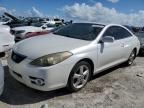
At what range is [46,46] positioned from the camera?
4414 mm

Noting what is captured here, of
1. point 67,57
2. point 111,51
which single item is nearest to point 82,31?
point 111,51

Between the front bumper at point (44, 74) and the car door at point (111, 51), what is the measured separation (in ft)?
3.69

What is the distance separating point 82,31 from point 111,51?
87 centimetres

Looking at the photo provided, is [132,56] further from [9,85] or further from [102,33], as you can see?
[9,85]

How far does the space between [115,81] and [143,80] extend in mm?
805

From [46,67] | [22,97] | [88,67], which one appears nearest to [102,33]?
[88,67]

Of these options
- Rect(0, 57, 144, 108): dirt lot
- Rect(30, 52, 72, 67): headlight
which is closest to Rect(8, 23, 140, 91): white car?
Rect(30, 52, 72, 67): headlight

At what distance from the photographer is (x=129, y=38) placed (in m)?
6.49

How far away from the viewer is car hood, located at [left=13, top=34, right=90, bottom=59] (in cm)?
417

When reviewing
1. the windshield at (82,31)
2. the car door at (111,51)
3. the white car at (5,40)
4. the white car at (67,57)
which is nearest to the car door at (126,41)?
the car door at (111,51)

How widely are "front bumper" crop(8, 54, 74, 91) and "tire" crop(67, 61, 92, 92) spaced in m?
0.14

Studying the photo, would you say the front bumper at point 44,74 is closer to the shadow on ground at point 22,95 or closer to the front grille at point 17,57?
the front grille at point 17,57

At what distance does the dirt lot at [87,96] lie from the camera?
4.04 meters

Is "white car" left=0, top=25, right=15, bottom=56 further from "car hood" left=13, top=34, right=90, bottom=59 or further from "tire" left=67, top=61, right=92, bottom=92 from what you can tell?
"tire" left=67, top=61, right=92, bottom=92
